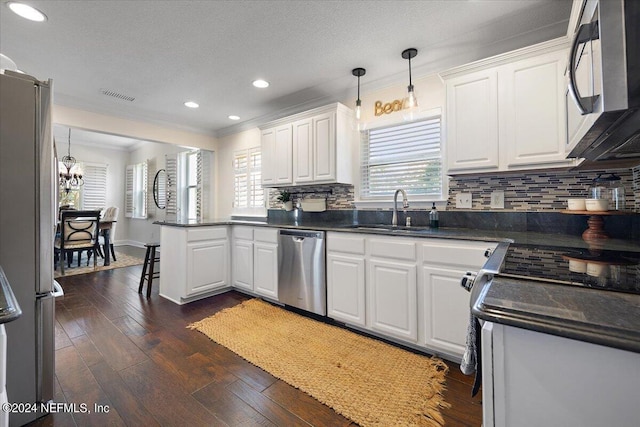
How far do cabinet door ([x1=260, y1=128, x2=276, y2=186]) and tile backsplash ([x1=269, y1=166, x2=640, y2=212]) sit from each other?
2.07 metres

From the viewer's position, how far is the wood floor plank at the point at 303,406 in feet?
4.67

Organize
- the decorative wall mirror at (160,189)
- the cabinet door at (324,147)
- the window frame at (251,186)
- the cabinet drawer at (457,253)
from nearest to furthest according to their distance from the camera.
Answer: the cabinet drawer at (457,253)
the cabinet door at (324,147)
the window frame at (251,186)
the decorative wall mirror at (160,189)

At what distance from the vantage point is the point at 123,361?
1.95 m

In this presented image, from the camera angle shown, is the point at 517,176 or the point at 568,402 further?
the point at 517,176

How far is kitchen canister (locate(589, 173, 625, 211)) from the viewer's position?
1.76m

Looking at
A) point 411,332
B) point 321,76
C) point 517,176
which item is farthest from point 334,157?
point 411,332

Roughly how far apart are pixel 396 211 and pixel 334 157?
856 millimetres

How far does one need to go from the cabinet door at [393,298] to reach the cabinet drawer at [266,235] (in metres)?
1.16

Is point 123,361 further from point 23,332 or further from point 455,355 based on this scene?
point 455,355

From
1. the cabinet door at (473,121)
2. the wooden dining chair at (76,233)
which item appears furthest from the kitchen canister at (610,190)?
the wooden dining chair at (76,233)

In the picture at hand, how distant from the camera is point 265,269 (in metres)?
3.08

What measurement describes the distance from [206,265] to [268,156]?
60.0 inches

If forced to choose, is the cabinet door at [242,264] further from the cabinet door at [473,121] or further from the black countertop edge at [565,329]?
the black countertop edge at [565,329]

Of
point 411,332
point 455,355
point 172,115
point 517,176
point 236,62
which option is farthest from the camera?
point 172,115
